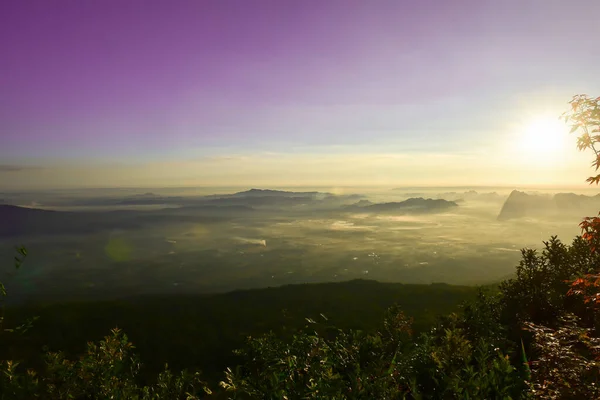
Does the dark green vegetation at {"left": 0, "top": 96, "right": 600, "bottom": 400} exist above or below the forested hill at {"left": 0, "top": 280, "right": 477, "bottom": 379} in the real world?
above

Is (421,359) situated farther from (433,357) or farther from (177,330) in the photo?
(177,330)

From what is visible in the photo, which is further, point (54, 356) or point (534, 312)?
point (534, 312)

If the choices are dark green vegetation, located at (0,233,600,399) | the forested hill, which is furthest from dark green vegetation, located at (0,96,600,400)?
the forested hill

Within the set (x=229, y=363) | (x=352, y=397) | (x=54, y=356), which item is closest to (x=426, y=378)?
(x=352, y=397)

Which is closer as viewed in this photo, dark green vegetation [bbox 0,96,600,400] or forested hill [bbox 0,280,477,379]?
dark green vegetation [bbox 0,96,600,400]

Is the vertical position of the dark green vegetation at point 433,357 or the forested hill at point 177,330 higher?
the dark green vegetation at point 433,357

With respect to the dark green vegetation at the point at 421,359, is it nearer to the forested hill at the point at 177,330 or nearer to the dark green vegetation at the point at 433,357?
the dark green vegetation at the point at 433,357

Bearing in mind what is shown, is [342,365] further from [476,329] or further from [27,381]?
[476,329]

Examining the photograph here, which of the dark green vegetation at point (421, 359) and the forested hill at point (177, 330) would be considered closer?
the dark green vegetation at point (421, 359)

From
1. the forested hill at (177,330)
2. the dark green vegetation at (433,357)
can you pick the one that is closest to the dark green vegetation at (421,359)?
the dark green vegetation at (433,357)

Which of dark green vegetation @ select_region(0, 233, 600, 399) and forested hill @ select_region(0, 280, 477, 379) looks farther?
forested hill @ select_region(0, 280, 477, 379)

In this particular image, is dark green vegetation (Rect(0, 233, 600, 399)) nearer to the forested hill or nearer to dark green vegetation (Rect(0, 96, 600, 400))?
dark green vegetation (Rect(0, 96, 600, 400))
